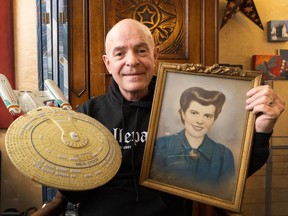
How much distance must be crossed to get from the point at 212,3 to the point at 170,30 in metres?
0.25

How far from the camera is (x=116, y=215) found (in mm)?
931

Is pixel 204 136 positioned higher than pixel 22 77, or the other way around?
pixel 22 77

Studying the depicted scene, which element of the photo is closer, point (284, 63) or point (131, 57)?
point (131, 57)

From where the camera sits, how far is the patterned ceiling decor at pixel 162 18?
1.31m

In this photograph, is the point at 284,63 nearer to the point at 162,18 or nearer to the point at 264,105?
the point at 162,18

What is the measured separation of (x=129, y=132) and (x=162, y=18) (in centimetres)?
61

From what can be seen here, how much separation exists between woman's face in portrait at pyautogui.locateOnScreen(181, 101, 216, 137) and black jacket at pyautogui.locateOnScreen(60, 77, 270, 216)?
0.15m

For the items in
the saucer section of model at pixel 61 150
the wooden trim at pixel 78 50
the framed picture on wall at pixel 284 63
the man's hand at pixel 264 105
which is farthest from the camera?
the framed picture on wall at pixel 284 63

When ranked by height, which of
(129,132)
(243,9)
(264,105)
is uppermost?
(243,9)

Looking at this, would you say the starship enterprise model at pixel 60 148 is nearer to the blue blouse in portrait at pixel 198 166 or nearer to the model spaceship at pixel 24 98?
the model spaceship at pixel 24 98

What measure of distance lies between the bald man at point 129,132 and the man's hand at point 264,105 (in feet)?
0.11

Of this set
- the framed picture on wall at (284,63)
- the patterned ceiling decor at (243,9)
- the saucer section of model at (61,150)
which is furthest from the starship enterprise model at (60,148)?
the framed picture on wall at (284,63)

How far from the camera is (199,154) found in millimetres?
860

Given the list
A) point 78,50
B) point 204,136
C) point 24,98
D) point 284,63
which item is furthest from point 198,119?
point 284,63
